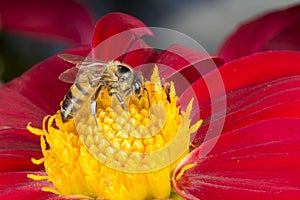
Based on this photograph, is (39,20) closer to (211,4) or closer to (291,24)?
(291,24)

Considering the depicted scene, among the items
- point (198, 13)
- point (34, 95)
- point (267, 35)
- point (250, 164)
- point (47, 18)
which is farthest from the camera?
point (198, 13)

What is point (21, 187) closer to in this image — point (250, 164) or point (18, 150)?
point (18, 150)

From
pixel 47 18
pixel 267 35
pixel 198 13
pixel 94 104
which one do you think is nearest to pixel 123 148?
pixel 94 104

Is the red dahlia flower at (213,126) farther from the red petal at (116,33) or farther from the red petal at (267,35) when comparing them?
→ the red petal at (267,35)

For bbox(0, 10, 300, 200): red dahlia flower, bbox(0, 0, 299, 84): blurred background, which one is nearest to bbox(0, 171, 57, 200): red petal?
bbox(0, 10, 300, 200): red dahlia flower

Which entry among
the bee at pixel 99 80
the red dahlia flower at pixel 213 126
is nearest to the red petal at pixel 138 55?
the red dahlia flower at pixel 213 126

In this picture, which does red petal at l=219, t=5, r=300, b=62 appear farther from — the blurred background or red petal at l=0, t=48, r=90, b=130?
the blurred background
